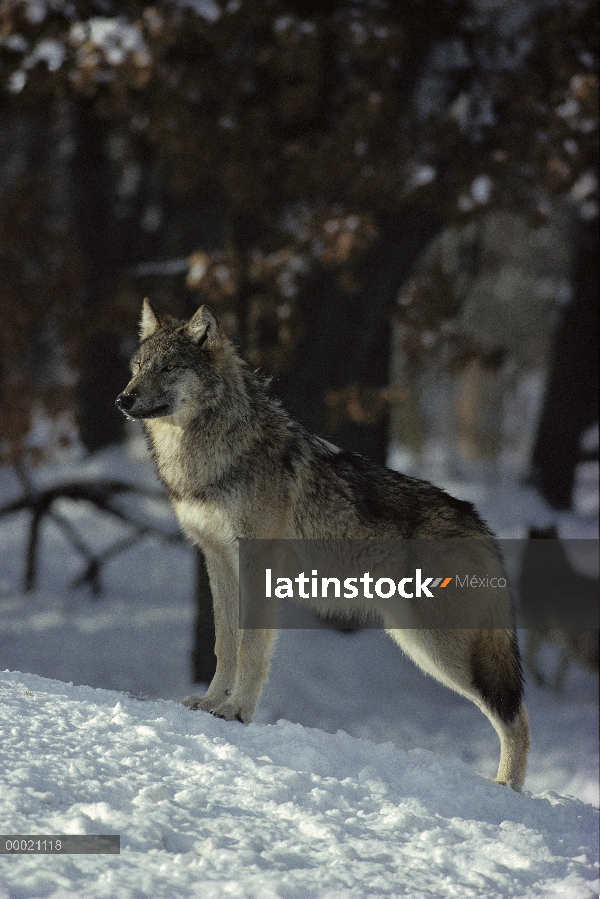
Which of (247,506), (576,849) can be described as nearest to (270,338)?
(247,506)

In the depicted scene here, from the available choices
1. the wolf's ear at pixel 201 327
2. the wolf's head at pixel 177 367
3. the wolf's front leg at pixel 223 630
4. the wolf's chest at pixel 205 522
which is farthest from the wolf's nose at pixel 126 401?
the wolf's front leg at pixel 223 630

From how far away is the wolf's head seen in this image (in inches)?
187

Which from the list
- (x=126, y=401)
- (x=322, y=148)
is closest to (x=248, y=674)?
(x=126, y=401)

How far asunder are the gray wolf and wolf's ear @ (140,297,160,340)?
7.20 metres

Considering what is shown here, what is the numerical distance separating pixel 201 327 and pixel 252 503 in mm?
961

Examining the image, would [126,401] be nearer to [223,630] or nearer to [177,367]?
[177,367]

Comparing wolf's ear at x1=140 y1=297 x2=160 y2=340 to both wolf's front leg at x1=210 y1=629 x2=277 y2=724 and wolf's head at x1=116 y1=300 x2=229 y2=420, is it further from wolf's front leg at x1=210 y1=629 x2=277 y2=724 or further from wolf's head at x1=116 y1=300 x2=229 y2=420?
wolf's front leg at x1=210 y1=629 x2=277 y2=724

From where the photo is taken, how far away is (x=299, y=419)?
5.76 metres

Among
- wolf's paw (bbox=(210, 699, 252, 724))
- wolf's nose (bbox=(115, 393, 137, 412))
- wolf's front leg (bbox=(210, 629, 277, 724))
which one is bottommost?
wolf's paw (bbox=(210, 699, 252, 724))

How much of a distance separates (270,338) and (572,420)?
521 centimetres

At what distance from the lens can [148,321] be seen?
16.9ft

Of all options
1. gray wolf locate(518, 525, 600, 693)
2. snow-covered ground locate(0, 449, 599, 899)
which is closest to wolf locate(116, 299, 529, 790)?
snow-covered ground locate(0, 449, 599, 899)

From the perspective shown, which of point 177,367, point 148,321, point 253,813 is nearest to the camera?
point 253,813

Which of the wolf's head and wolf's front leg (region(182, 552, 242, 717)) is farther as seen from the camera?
wolf's front leg (region(182, 552, 242, 717))
